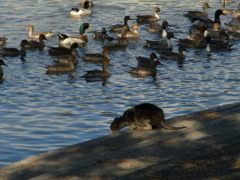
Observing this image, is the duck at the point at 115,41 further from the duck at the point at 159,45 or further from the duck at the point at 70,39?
the duck at the point at 70,39

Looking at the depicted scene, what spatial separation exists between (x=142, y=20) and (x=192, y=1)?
21.4 feet

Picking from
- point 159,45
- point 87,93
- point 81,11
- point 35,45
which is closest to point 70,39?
point 35,45

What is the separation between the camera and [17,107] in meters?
13.9

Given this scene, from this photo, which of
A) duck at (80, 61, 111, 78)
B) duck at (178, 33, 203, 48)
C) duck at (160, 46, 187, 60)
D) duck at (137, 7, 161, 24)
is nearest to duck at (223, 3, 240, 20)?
duck at (137, 7, 161, 24)

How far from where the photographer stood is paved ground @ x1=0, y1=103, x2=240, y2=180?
6.25 m

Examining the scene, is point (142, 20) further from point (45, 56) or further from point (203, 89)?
point (203, 89)

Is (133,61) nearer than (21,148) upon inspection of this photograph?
No

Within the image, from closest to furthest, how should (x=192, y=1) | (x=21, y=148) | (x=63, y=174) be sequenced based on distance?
(x=63, y=174) → (x=21, y=148) → (x=192, y=1)

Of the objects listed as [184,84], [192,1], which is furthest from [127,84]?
[192,1]

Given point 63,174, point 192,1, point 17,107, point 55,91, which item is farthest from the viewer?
point 192,1

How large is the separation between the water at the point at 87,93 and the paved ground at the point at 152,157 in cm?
301

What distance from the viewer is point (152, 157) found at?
22.6ft

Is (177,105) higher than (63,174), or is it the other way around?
(63,174)

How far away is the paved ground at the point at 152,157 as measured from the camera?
625cm
